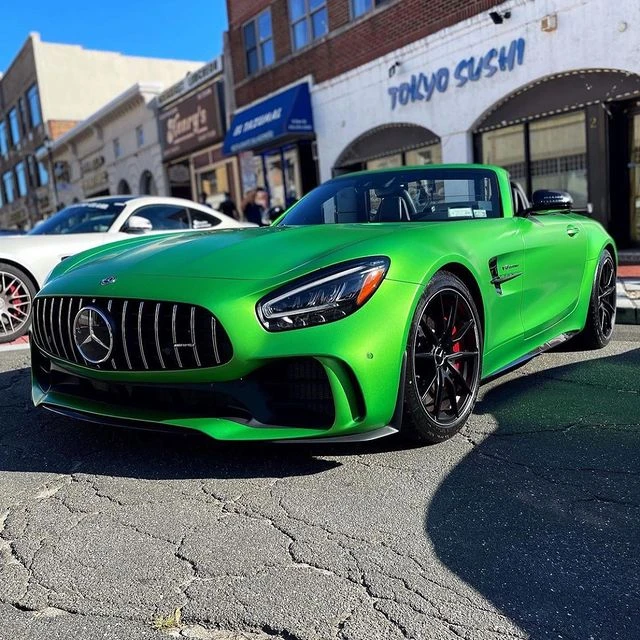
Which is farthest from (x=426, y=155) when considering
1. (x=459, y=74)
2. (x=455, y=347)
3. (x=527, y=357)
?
(x=455, y=347)

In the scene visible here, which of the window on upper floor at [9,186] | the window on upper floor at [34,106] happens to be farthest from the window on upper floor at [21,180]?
the window on upper floor at [34,106]

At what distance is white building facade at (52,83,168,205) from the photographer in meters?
24.6

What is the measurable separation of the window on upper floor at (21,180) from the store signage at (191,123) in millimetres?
22436

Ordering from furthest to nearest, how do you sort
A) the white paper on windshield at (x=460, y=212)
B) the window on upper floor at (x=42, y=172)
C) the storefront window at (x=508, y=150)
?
the window on upper floor at (x=42, y=172) → the storefront window at (x=508, y=150) → the white paper on windshield at (x=460, y=212)

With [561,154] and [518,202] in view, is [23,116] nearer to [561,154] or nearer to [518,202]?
[561,154]

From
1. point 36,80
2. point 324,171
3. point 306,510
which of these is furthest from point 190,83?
point 306,510

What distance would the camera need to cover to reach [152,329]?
9.02ft

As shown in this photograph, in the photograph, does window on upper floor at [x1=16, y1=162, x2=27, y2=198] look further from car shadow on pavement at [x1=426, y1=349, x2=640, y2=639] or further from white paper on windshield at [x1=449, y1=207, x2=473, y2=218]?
car shadow on pavement at [x1=426, y1=349, x2=640, y2=639]

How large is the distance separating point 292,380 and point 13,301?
16.2 ft

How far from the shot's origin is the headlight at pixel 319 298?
8.66 ft

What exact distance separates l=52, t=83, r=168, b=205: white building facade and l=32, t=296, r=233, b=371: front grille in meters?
22.3

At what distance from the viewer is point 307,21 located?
16.1 m

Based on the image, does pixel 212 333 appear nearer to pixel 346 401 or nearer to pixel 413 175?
pixel 346 401

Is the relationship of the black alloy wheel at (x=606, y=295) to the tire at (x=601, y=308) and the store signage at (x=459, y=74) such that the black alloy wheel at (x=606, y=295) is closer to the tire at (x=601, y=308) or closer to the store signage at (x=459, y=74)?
the tire at (x=601, y=308)
